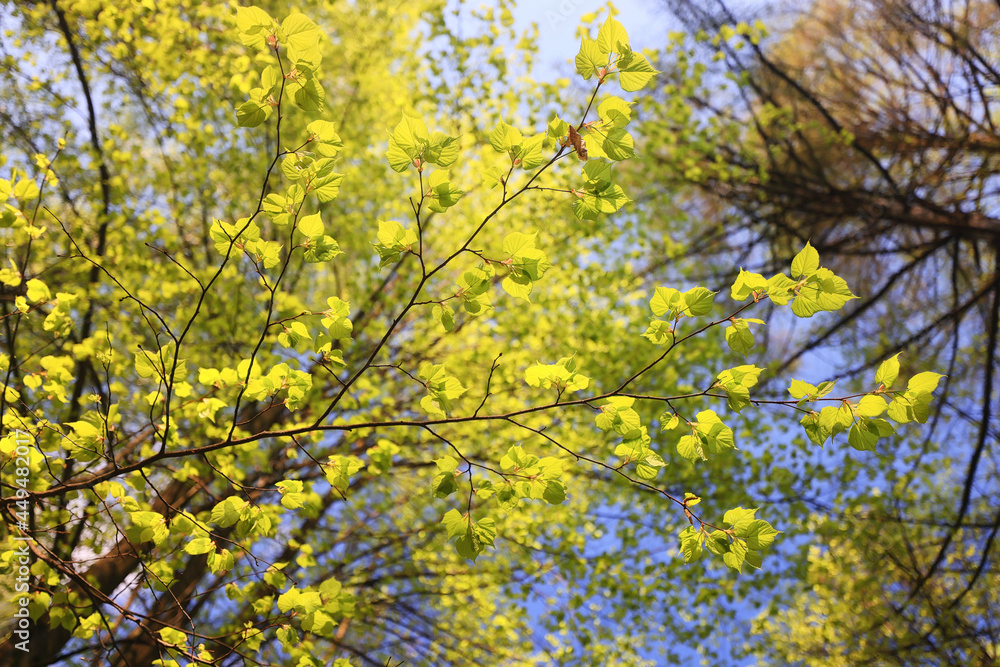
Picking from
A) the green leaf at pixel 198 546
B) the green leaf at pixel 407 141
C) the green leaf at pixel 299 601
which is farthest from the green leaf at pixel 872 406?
the green leaf at pixel 198 546

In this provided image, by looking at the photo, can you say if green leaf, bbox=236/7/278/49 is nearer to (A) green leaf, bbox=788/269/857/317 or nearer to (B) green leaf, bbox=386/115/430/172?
(B) green leaf, bbox=386/115/430/172

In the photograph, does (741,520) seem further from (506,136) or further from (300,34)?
(300,34)

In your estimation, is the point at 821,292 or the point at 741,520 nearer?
the point at 821,292

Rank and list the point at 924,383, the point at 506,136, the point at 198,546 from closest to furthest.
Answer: the point at 924,383
the point at 506,136
the point at 198,546

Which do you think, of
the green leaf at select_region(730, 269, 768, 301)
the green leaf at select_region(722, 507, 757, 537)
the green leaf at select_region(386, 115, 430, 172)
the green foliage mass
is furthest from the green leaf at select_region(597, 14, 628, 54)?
the green leaf at select_region(722, 507, 757, 537)

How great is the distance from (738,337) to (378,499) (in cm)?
681

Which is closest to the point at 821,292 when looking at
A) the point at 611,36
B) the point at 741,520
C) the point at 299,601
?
the point at 741,520

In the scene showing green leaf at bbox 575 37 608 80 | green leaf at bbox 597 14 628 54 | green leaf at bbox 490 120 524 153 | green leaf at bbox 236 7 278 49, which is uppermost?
green leaf at bbox 597 14 628 54

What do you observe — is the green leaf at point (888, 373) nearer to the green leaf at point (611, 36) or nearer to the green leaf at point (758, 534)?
the green leaf at point (758, 534)

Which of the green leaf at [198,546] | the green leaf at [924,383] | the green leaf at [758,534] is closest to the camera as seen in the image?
the green leaf at [924,383]

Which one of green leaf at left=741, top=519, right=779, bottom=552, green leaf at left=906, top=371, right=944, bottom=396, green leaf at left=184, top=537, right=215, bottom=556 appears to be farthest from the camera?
green leaf at left=184, top=537, right=215, bottom=556

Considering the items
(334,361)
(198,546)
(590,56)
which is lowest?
(198,546)

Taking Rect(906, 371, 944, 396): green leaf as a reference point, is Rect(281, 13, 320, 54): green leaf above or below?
below

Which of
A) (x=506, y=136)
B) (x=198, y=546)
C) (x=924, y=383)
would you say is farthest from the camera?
(x=198, y=546)
